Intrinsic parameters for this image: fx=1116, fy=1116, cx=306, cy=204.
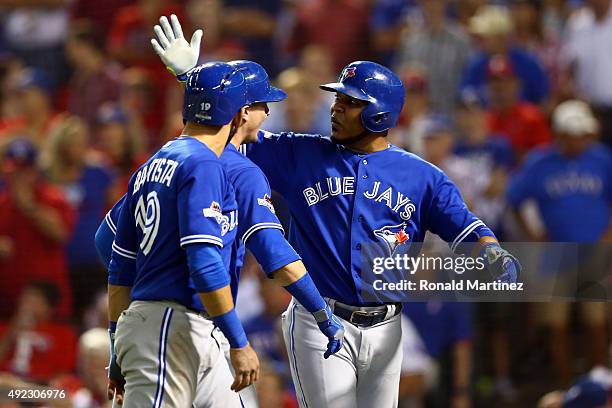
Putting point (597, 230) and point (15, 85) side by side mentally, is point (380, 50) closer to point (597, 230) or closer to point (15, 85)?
point (597, 230)

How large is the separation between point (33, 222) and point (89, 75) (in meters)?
1.79

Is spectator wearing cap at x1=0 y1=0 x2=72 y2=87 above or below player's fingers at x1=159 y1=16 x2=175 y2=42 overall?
below

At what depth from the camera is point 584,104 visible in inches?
315

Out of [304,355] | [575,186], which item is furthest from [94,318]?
[304,355]

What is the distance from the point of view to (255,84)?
399 centimetres

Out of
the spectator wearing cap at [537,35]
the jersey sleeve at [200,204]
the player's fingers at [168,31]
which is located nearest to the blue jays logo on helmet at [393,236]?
the jersey sleeve at [200,204]

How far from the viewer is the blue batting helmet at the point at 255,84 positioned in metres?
3.96

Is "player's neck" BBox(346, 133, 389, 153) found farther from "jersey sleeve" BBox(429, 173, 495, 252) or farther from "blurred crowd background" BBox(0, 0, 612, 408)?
"blurred crowd background" BBox(0, 0, 612, 408)

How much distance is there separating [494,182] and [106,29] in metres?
4.01

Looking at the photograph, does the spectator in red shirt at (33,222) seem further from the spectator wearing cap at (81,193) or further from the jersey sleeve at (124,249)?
the jersey sleeve at (124,249)

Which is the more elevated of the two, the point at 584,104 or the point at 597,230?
the point at 584,104

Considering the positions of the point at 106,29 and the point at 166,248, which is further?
the point at 106,29

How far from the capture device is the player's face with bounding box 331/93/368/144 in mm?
4430

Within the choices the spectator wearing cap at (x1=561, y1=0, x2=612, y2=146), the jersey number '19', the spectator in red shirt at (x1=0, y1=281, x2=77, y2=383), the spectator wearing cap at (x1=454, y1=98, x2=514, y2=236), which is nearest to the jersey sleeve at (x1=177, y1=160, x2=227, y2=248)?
the jersey number '19'
